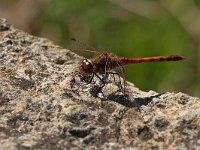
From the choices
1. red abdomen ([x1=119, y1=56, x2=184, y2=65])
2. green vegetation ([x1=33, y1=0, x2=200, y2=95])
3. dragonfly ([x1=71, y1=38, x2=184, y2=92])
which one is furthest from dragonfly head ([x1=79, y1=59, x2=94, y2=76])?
green vegetation ([x1=33, y1=0, x2=200, y2=95])

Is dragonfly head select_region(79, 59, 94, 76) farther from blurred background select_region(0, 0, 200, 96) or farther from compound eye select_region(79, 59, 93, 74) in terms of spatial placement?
blurred background select_region(0, 0, 200, 96)

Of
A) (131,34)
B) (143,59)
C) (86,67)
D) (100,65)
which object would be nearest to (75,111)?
(86,67)

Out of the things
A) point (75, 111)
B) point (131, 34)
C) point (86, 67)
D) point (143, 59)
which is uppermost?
point (131, 34)

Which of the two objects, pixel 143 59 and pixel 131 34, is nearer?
pixel 143 59

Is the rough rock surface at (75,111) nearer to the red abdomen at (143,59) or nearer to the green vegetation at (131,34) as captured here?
the red abdomen at (143,59)

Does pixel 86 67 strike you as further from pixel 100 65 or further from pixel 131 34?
pixel 131 34

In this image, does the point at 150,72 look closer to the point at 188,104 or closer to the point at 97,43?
the point at 97,43

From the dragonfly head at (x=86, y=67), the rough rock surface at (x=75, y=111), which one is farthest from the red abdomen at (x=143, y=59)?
the rough rock surface at (x=75, y=111)

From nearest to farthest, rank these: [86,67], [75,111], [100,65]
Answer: [75,111] → [86,67] → [100,65]
